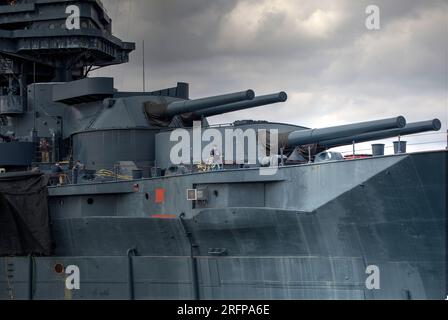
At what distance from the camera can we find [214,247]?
62.3 feet

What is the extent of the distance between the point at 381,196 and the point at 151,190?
6.23m

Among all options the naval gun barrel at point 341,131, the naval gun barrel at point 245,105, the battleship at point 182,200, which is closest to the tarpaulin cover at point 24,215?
the battleship at point 182,200

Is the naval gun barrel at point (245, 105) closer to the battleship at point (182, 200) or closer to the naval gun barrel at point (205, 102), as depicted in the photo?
the battleship at point (182, 200)

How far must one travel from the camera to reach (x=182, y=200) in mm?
19297

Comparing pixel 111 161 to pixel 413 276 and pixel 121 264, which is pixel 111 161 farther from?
pixel 413 276

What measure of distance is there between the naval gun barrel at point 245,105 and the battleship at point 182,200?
52 millimetres

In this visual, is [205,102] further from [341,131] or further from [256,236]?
[256,236]

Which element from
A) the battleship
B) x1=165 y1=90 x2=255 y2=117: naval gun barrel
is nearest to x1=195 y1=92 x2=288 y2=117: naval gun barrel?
the battleship

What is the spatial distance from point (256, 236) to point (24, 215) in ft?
21.7

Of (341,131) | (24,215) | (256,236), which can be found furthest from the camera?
(24,215)

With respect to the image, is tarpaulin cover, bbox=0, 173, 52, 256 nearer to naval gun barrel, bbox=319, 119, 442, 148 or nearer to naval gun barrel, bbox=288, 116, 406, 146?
naval gun barrel, bbox=288, 116, 406, 146

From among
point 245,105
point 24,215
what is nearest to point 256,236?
point 245,105

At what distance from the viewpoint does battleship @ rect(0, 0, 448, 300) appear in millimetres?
16344

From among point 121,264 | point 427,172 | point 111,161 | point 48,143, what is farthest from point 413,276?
point 48,143
